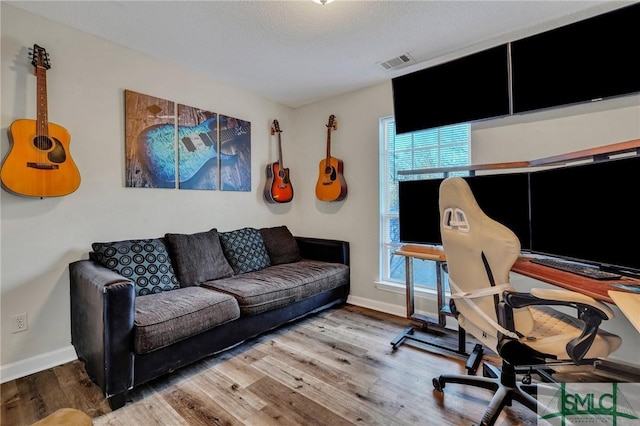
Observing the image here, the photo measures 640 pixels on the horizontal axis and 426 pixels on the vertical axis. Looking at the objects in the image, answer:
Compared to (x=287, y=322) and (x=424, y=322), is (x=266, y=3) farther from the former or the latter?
(x=424, y=322)

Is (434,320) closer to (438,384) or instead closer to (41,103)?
(438,384)

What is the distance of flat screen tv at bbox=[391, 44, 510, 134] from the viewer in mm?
2211

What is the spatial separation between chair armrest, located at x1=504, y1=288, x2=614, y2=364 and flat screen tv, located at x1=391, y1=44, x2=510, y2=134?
153 cm

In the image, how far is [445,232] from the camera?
1646 mm

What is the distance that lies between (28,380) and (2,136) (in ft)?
5.26

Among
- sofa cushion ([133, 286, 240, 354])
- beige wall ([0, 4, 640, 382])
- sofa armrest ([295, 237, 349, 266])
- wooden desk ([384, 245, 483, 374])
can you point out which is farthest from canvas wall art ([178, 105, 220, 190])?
wooden desk ([384, 245, 483, 374])

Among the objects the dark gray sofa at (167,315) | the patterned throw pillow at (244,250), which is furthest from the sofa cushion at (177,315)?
the patterned throw pillow at (244,250)

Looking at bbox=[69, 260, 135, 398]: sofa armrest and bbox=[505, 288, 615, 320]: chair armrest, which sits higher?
bbox=[505, 288, 615, 320]: chair armrest

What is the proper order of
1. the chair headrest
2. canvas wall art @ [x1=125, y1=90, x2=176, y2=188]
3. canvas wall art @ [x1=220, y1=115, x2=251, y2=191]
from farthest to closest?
1. canvas wall art @ [x1=220, y1=115, x2=251, y2=191]
2. canvas wall art @ [x1=125, y1=90, x2=176, y2=188]
3. the chair headrest

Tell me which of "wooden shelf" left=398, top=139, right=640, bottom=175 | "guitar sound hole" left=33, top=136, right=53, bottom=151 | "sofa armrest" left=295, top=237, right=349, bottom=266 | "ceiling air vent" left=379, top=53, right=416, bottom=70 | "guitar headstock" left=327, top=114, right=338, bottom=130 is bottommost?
"sofa armrest" left=295, top=237, right=349, bottom=266

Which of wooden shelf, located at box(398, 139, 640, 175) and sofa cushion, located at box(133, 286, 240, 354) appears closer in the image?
wooden shelf, located at box(398, 139, 640, 175)

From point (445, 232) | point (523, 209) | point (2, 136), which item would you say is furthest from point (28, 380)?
point (523, 209)

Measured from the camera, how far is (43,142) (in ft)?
6.46

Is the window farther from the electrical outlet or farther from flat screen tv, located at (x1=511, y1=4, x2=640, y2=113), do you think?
the electrical outlet
